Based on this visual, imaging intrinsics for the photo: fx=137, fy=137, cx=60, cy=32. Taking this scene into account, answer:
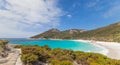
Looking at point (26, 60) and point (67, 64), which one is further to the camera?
point (26, 60)

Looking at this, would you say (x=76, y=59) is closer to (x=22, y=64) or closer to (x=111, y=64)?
(x=111, y=64)

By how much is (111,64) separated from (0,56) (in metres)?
10.7

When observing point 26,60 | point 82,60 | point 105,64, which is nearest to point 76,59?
point 82,60

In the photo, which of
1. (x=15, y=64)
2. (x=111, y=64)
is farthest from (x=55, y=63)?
(x=111, y=64)

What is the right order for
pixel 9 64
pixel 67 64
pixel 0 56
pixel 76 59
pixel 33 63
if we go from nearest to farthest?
pixel 67 64 → pixel 9 64 → pixel 33 63 → pixel 0 56 → pixel 76 59

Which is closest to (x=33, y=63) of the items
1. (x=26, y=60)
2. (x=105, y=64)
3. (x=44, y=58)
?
(x=26, y=60)

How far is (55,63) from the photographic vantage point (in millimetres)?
11312

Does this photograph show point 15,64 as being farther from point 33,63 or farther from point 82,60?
point 82,60

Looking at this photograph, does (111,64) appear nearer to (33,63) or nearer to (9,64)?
(33,63)

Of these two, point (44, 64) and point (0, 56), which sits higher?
point (0, 56)

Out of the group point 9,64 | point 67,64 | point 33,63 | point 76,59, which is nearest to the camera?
point 67,64

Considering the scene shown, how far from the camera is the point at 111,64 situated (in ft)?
36.2

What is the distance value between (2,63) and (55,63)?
15.7 feet

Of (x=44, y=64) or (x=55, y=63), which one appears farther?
(x=44, y=64)
